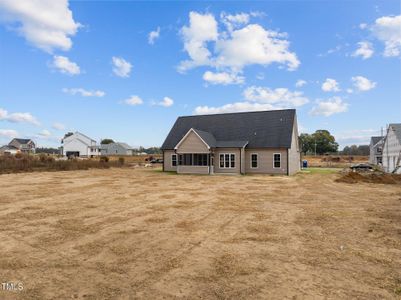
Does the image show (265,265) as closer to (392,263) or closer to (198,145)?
(392,263)

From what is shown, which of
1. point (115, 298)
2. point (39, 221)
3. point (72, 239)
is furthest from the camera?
point (39, 221)

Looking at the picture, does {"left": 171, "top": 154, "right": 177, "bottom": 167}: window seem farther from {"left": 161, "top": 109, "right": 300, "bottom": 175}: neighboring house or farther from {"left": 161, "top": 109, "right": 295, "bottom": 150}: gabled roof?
{"left": 161, "top": 109, "right": 295, "bottom": 150}: gabled roof

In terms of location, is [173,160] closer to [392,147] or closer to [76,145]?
[392,147]

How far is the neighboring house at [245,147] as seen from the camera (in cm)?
2872

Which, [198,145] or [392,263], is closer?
[392,263]

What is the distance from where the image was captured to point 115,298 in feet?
13.6

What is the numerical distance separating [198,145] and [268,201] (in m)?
17.1

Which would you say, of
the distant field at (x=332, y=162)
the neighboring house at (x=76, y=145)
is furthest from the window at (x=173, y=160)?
the neighboring house at (x=76, y=145)

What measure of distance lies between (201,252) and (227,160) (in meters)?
24.0

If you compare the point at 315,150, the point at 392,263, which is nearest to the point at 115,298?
the point at 392,263

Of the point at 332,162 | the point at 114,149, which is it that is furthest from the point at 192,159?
the point at 114,149

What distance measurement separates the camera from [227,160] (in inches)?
1175

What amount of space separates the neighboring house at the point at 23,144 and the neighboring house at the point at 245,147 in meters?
84.2

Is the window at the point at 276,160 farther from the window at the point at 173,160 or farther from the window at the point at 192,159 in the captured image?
the window at the point at 173,160
